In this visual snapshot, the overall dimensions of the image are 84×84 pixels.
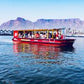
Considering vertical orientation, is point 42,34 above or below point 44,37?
above

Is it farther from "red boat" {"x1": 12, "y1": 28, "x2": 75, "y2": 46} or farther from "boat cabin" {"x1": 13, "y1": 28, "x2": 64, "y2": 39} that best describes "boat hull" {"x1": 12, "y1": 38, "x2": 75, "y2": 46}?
"boat cabin" {"x1": 13, "y1": 28, "x2": 64, "y2": 39}

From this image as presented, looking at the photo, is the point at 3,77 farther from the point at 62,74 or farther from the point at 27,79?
the point at 62,74

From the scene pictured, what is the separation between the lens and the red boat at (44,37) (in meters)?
39.6

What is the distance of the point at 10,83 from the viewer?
10.7 m

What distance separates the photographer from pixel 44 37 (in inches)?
1779

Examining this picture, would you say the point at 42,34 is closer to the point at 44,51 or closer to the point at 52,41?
the point at 52,41

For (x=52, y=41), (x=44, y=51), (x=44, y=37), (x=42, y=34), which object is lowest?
(x=44, y=51)

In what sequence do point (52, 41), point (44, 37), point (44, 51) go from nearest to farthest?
point (44, 51) < point (52, 41) < point (44, 37)

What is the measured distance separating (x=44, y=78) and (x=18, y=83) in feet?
6.79

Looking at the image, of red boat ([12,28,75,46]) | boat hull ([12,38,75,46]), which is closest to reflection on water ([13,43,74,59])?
boat hull ([12,38,75,46])

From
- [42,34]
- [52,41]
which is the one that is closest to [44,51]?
[52,41]

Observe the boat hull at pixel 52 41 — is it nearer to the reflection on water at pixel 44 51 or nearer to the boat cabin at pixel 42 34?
the boat cabin at pixel 42 34

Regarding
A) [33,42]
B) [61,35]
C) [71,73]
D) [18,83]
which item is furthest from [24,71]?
[33,42]

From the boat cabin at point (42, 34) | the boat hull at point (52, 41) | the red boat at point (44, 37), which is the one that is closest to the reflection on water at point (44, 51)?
the boat hull at point (52, 41)
